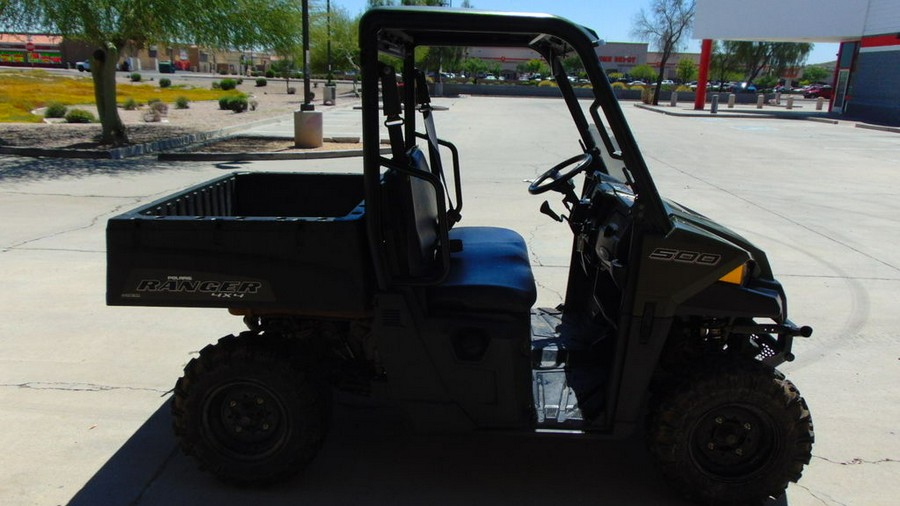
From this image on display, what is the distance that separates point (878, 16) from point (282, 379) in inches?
1493

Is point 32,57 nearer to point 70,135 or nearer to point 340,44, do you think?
→ point 340,44

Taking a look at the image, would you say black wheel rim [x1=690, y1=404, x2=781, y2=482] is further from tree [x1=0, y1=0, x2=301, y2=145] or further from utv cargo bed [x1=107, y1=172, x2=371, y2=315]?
tree [x1=0, y1=0, x2=301, y2=145]

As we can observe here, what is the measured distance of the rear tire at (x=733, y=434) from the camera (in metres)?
2.69

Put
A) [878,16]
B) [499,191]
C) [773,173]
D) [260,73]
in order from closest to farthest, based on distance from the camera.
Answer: [499,191] < [773,173] < [878,16] < [260,73]

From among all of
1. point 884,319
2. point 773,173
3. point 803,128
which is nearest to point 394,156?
point 884,319

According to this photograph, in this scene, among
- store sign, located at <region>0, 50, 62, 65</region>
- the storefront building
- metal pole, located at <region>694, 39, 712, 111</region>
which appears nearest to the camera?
the storefront building

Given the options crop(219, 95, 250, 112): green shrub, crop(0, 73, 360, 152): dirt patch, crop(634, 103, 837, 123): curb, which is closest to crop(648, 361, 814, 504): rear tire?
crop(0, 73, 360, 152): dirt patch

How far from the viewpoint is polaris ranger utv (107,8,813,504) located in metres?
2.57

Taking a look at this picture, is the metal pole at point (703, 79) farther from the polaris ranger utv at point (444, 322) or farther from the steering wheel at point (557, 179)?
the polaris ranger utv at point (444, 322)

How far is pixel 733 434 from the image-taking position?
2.77 m

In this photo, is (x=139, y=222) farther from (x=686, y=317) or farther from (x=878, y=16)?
(x=878, y=16)

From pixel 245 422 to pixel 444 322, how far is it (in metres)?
0.97

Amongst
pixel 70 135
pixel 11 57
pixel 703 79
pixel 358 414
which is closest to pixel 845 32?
pixel 703 79

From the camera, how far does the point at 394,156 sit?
2.64 m
